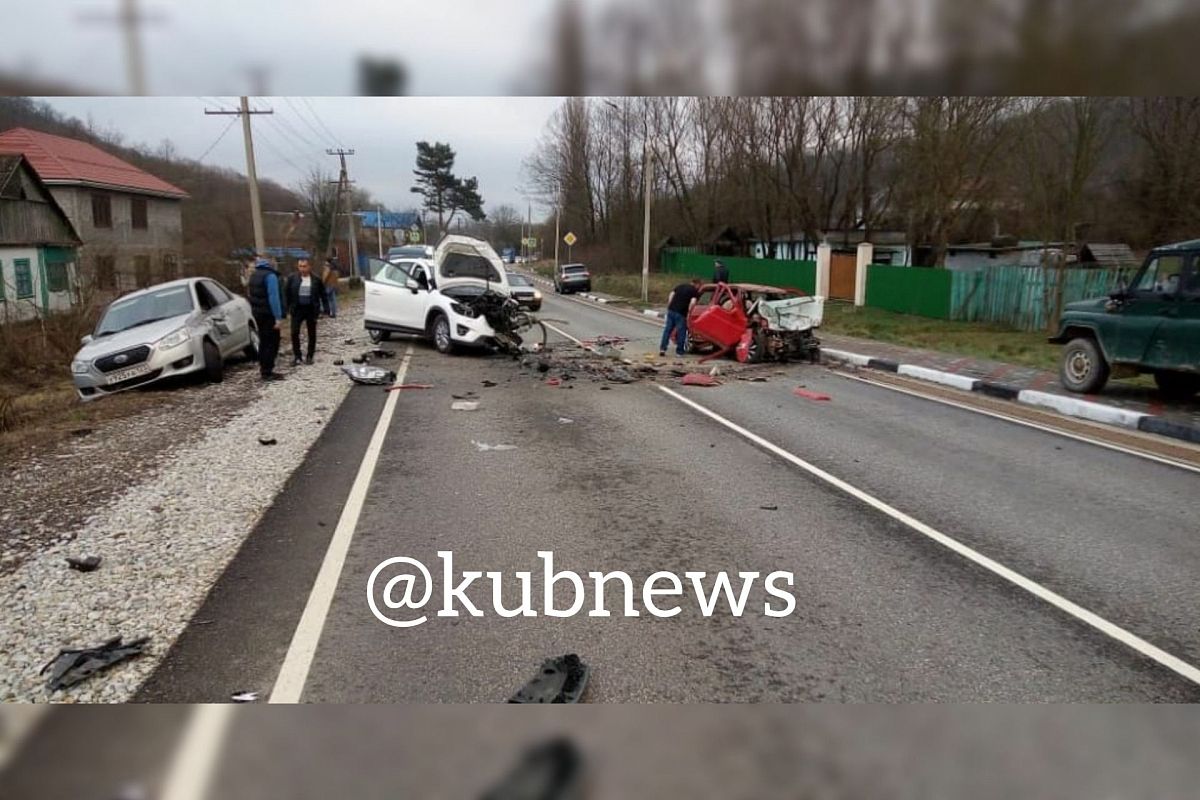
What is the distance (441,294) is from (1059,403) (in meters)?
11.3

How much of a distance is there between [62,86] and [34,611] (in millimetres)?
3929

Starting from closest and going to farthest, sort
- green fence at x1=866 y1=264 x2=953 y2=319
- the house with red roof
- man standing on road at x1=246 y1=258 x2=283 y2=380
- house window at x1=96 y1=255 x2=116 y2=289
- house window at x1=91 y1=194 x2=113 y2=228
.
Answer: man standing on road at x1=246 y1=258 x2=283 y2=380, house window at x1=96 y1=255 x2=116 y2=289, green fence at x1=866 y1=264 x2=953 y2=319, the house with red roof, house window at x1=91 y1=194 x2=113 y2=228

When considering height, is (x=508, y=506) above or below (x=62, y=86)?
below

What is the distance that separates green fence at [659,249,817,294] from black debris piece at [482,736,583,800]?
83.1 ft

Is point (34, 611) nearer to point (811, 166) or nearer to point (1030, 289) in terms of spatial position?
point (1030, 289)

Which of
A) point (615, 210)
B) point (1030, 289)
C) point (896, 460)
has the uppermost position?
point (615, 210)

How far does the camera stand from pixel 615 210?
62094 millimetres

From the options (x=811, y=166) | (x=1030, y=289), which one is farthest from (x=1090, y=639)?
(x=811, y=166)

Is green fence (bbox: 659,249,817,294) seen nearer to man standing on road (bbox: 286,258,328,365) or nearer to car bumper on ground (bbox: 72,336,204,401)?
man standing on road (bbox: 286,258,328,365)

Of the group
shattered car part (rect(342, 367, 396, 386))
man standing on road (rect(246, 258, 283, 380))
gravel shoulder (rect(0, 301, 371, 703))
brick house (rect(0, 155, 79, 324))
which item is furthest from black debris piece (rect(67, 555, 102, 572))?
brick house (rect(0, 155, 79, 324))

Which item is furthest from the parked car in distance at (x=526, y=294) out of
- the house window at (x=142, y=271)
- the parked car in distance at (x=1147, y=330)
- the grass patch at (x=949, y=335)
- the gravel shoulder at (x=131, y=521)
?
the parked car in distance at (x=1147, y=330)

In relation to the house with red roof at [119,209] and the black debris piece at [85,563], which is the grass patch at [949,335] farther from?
the house with red roof at [119,209]

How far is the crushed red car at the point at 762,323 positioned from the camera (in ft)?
49.2

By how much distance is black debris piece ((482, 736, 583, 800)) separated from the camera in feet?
3.10
